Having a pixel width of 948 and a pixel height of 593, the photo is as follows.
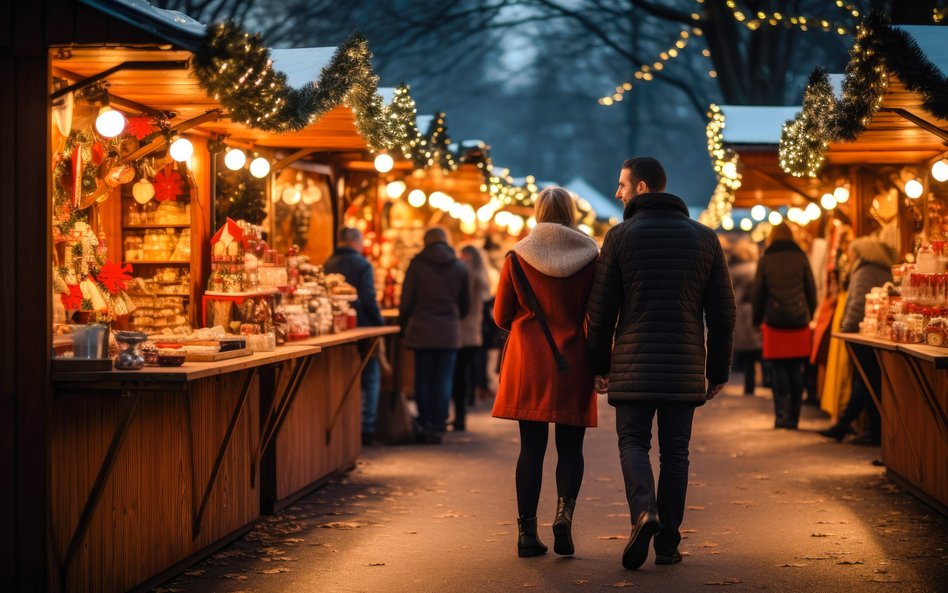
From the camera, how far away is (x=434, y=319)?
14133mm

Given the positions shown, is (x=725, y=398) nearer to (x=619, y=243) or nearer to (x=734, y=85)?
(x=734, y=85)

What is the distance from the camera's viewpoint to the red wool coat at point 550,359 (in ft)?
24.8

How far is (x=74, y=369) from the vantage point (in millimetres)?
6387

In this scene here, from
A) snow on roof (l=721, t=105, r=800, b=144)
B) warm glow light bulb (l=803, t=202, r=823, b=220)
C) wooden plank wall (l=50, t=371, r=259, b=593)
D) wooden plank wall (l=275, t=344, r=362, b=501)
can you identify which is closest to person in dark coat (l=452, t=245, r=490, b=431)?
wooden plank wall (l=275, t=344, r=362, b=501)

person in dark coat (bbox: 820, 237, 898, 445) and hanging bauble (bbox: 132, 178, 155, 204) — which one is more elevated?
hanging bauble (bbox: 132, 178, 155, 204)

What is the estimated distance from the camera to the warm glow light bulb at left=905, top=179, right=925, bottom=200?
42.0 ft

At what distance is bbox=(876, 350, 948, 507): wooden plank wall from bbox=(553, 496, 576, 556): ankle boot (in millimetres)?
2780

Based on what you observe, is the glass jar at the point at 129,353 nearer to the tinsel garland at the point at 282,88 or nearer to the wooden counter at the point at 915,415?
the tinsel garland at the point at 282,88

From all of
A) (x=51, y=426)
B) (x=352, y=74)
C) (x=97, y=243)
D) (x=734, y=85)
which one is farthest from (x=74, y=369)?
(x=734, y=85)

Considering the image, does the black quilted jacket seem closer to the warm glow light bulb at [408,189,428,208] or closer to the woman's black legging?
the woman's black legging

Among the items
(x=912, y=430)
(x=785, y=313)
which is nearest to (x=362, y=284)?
(x=785, y=313)

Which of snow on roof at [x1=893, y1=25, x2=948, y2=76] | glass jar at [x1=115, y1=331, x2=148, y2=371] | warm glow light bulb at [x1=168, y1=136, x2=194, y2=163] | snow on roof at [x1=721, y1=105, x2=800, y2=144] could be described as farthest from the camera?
snow on roof at [x1=721, y1=105, x2=800, y2=144]

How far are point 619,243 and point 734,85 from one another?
18058 millimetres

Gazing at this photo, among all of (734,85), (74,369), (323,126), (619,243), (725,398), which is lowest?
(725,398)
